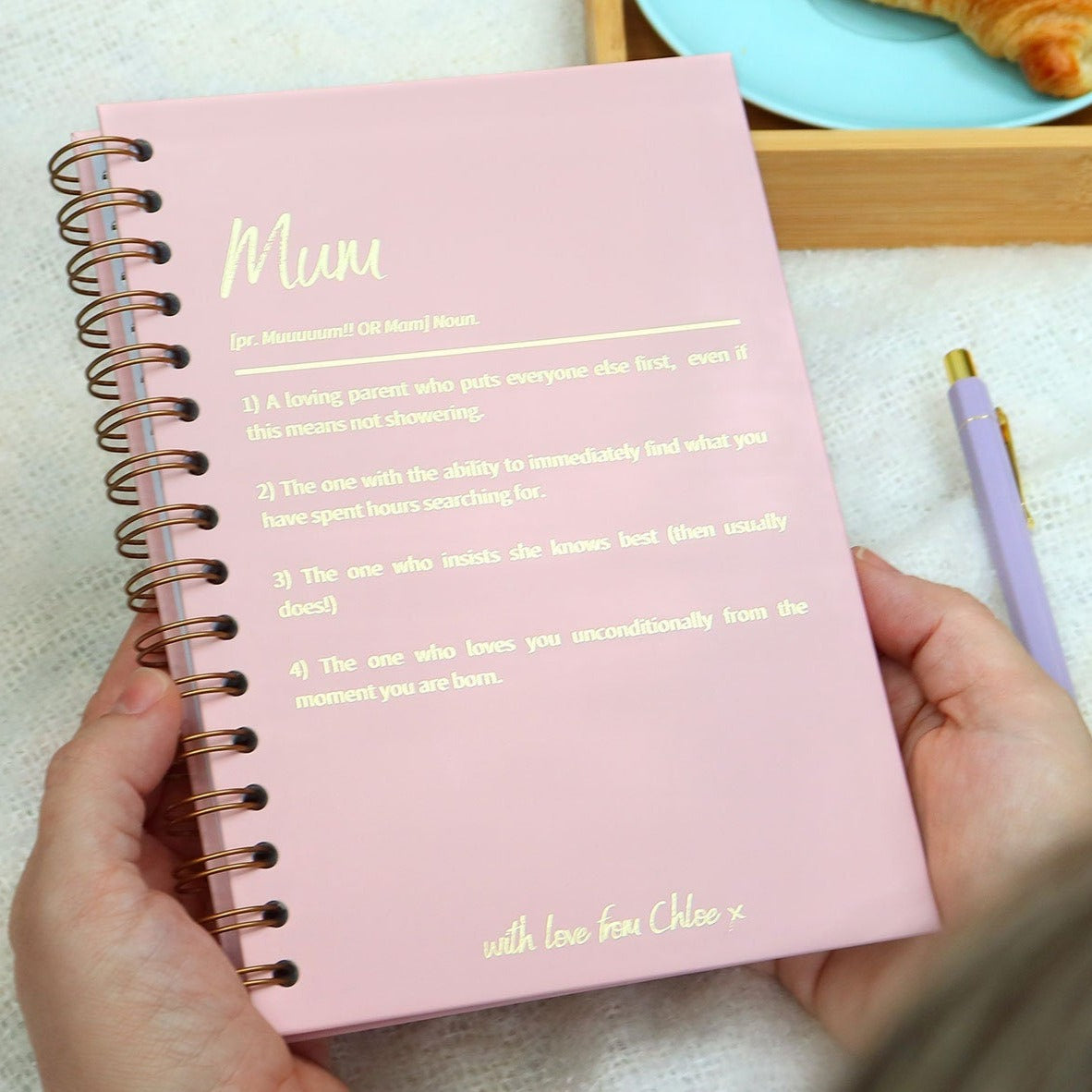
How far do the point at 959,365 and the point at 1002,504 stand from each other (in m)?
0.06

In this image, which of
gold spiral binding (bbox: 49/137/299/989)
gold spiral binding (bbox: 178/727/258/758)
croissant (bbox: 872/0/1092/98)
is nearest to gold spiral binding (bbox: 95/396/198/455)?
gold spiral binding (bbox: 49/137/299/989)

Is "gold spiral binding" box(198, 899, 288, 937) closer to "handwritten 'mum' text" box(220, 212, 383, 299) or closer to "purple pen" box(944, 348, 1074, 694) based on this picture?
"handwritten 'mum' text" box(220, 212, 383, 299)

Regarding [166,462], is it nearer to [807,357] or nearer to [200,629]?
[200,629]

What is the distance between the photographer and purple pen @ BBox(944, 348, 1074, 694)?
50 centimetres

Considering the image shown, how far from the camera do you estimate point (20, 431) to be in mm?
539

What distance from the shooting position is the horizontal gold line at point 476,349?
15.9 inches

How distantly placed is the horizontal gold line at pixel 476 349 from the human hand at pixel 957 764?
121 mm

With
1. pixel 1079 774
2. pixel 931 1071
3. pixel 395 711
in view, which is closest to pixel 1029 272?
pixel 1079 774

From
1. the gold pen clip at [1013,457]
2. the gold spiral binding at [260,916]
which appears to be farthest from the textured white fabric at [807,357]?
the gold spiral binding at [260,916]

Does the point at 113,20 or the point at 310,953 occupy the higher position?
the point at 113,20

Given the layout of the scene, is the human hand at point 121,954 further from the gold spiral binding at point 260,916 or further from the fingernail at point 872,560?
the fingernail at point 872,560

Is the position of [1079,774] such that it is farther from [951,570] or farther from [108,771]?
[108,771]

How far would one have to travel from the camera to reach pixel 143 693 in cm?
39

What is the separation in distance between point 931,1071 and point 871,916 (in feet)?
0.80
